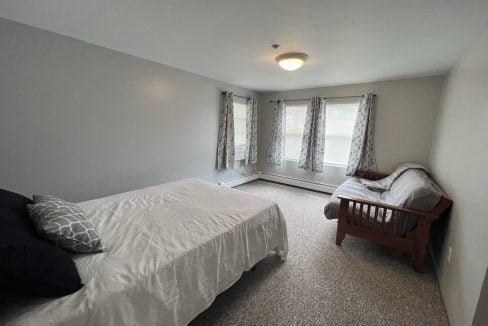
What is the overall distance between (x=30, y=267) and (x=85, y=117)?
7.01 feet

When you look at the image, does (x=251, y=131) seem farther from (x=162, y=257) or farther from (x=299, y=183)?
(x=162, y=257)

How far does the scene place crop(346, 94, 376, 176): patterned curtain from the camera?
3.61m

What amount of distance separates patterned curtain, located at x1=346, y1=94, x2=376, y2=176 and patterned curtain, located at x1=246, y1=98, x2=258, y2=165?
2.13m

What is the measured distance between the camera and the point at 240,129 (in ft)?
15.3

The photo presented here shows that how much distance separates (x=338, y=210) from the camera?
97.7 inches

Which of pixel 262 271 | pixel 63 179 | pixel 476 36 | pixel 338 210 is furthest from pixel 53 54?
pixel 476 36

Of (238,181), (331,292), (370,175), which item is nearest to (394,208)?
(331,292)

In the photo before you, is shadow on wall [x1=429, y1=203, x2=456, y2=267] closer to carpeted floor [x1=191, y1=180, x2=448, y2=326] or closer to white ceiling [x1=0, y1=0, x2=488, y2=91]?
carpeted floor [x1=191, y1=180, x2=448, y2=326]

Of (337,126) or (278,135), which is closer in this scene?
(337,126)

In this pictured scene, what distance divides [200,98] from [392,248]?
138 inches

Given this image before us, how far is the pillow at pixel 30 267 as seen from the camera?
76 centimetres

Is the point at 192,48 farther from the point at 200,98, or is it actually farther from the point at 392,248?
the point at 392,248

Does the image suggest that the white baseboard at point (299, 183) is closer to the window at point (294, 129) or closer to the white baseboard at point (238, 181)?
the white baseboard at point (238, 181)

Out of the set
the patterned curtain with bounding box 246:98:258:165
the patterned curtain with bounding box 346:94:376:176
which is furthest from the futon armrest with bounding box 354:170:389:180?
the patterned curtain with bounding box 246:98:258:165
